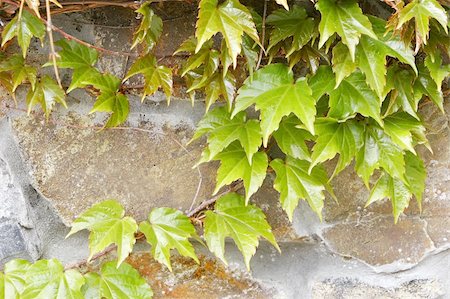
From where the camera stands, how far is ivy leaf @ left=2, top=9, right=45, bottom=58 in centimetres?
86

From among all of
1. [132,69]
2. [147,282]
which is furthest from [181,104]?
[147,282]

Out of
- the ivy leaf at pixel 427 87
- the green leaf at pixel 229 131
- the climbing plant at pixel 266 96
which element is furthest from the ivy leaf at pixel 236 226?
the ivy leaf at pixel 427 87

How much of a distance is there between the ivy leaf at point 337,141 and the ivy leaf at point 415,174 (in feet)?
0.34

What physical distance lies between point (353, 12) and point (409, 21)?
0.08 meters

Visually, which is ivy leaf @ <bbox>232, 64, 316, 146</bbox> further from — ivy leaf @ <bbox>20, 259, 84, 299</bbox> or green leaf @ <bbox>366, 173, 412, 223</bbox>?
ivy leaf @ <bbox>20, 259, 84, 299</bbox>

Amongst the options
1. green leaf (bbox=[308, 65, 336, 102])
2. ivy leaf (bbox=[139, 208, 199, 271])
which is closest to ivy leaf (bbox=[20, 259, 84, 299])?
ivy leaf (bbox=[139, 208, 199, 271])

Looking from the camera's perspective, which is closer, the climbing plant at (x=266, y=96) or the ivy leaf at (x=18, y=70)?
the climbing plant at (x=266, y=96)

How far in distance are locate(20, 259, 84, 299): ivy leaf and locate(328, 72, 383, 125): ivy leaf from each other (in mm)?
497

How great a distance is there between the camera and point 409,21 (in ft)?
2.56

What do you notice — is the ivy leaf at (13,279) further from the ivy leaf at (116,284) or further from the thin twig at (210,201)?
the thin twig at (210,201)

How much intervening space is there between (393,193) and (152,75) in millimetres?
438

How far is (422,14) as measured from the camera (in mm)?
748

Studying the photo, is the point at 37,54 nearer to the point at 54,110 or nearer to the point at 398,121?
the point at 54,110

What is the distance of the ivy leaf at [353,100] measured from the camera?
82 cm
